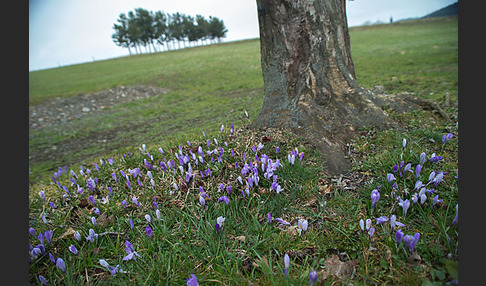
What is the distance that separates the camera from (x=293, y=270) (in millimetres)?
1794

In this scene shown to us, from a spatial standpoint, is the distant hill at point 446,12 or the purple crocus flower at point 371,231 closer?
the distant hill at point 446,12

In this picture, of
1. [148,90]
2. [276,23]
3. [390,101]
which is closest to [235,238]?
[276,23]

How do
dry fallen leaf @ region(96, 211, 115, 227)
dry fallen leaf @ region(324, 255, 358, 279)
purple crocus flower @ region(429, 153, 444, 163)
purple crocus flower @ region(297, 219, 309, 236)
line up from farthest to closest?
1. dry fallen leaf @ region(96, 211, 115, 227)
2. purple crocus flower @ region(429, 153, 444, 163)
3. purple crocus flower @ region(297, 219, 309, 236)
4. dry fallen leaf @ region(324, 255, 358, 279)

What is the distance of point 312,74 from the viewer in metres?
3.66

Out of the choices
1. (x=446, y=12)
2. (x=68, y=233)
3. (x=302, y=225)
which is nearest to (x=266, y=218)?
(x=302, y=225)

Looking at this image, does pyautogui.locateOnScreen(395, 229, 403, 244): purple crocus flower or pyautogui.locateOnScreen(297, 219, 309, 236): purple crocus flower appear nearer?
pyautogui.locateOnScreen(395, 229, 403, 244): purple crocus flower

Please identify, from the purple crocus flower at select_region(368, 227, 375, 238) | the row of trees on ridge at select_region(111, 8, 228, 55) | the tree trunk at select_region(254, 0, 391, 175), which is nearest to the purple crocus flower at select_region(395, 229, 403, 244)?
the purple crocus flower at select_region(368, 227, 375, 238)

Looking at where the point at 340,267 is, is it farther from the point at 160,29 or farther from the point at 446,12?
the point at 160,29

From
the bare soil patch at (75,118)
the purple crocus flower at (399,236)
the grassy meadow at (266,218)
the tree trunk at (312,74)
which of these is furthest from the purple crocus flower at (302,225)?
the bare soil patch at (75,118)

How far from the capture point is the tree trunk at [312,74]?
351 centimetres

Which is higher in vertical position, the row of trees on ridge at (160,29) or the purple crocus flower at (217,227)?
the row of trees on ridge at (160,29)

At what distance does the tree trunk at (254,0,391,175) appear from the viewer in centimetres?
351

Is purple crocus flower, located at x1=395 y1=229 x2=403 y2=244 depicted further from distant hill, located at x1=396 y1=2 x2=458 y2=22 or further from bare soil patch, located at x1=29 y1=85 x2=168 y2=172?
bare soil patch, located at x1=29 y1=85 x2=168 y2=172

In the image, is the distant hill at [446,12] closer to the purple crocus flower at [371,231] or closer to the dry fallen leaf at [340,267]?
the purple crocus flower at [371,231]
